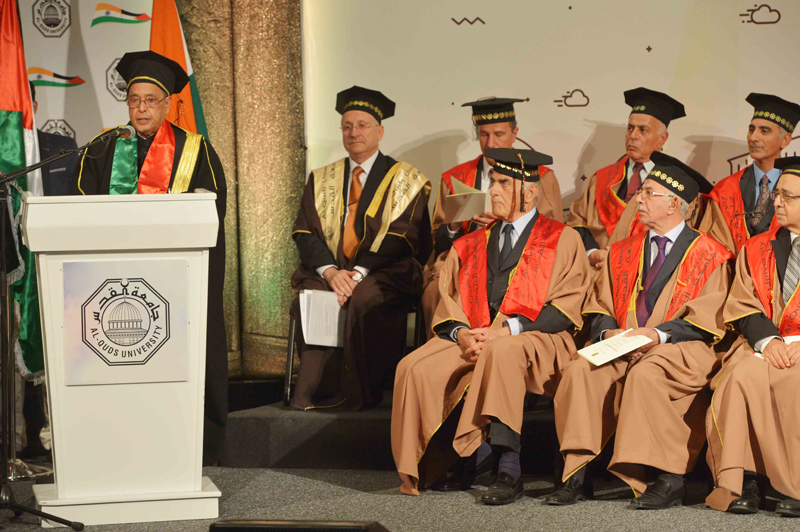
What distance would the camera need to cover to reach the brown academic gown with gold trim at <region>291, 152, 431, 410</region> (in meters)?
4.49

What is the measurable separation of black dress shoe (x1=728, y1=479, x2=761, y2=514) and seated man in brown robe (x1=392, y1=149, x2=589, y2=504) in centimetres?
81

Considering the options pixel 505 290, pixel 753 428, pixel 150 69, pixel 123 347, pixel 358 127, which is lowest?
pixel 753 428

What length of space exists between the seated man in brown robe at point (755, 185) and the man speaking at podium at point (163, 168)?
8.35 ft

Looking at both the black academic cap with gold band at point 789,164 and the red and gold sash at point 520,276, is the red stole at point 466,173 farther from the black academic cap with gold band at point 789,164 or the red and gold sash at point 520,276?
the black academic cap with gold band at point 789,164

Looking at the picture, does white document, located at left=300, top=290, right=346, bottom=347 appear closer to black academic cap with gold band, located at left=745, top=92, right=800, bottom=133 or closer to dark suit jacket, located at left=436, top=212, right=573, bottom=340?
dark suit jacket, located at left=436, top=212, right=573, bottom=340

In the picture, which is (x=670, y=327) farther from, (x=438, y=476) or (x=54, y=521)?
(x=54, y=521)

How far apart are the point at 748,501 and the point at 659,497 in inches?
12.6

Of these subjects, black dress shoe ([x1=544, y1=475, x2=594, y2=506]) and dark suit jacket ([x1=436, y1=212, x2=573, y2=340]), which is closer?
black dress shoe ([x1=544, y1=475, x2=594, y2=506])

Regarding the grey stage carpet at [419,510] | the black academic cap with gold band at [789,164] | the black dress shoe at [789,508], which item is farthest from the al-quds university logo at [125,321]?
the black academic cap with gold band at [789,164]

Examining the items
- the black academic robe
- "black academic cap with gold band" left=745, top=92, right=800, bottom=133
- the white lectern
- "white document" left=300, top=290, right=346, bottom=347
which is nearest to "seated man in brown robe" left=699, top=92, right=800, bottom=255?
"black academic cap with gold band" left=745, top=92, right=800, bottom=133

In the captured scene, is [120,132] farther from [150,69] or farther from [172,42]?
[172,42]

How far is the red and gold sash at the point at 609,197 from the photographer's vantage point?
487 cm

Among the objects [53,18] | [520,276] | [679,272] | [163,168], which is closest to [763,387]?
[679,272]

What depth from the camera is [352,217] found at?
16.2 feet
